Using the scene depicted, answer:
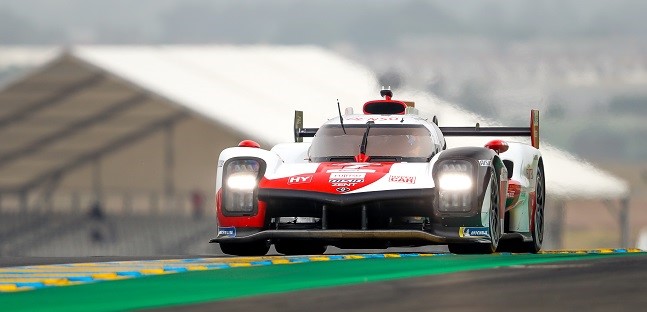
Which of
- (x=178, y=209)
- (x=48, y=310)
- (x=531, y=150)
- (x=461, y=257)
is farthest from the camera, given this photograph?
(x=178, y=209)

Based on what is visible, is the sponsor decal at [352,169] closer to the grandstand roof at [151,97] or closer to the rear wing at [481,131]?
the rear wing at [481,131]

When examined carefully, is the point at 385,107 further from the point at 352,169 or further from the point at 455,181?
the point at 455,181

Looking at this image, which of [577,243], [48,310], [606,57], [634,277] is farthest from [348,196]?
[606,57]

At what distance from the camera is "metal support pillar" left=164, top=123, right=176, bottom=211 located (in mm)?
54625

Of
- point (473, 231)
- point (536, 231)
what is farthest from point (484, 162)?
point (536, 231)

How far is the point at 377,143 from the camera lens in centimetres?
1566

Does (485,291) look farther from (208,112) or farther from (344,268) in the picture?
(208,112)

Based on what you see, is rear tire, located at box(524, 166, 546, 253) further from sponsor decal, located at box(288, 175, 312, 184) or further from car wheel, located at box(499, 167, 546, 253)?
sponsor decal, located at box(288, 175, 312, 184)

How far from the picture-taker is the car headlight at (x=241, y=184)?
14.7 meters

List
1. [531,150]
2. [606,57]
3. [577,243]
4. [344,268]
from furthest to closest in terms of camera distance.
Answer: [606,57] → [577,243] → [531,150] → [344,268]

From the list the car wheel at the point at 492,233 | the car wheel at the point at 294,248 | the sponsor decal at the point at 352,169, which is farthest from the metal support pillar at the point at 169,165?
the sponsor decal at the point at 352,169

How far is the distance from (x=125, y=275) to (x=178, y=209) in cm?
4273

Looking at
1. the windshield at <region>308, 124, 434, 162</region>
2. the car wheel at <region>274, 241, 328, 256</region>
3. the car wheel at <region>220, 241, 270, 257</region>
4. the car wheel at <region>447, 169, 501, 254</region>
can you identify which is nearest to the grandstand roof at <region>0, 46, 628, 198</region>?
the car wheel at <region>274, 241, 328, 256</region>

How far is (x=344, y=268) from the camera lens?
12359mm
